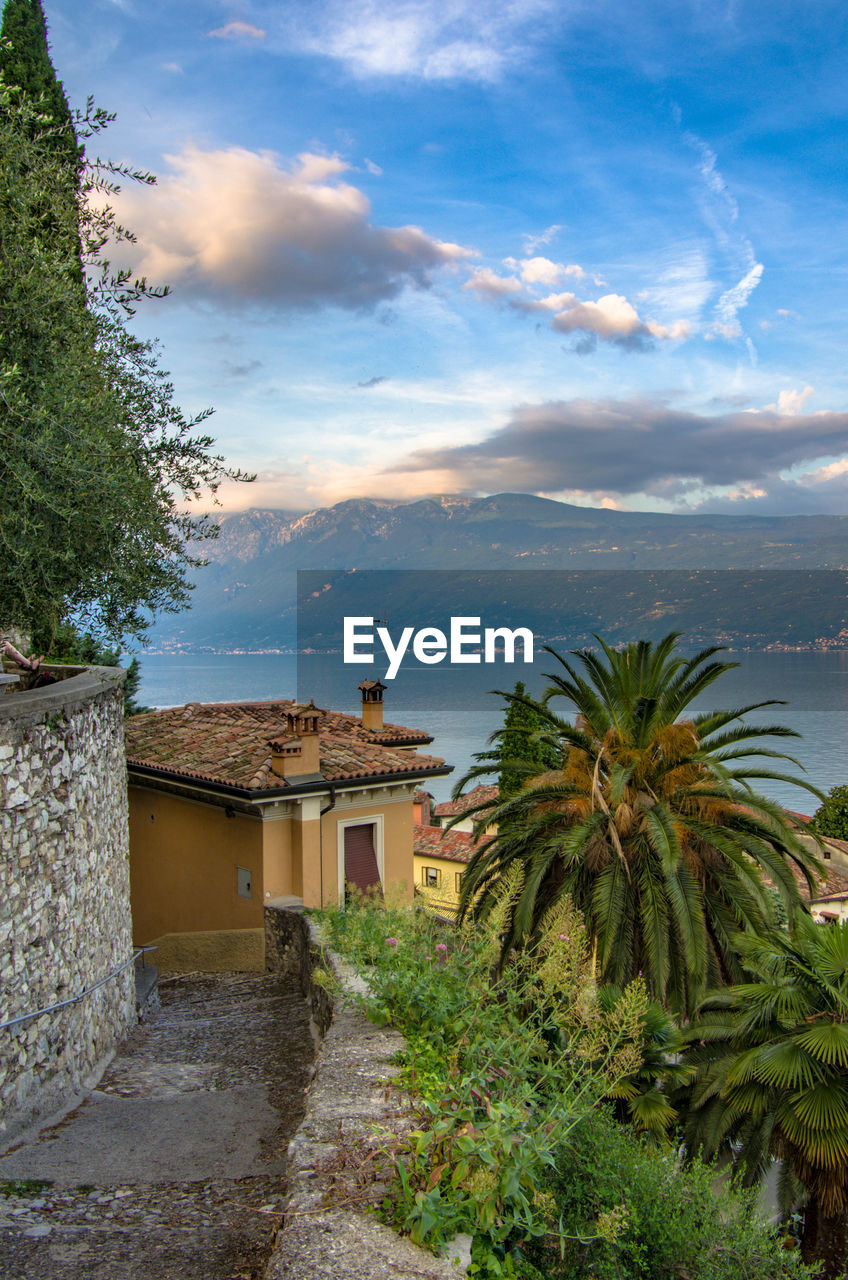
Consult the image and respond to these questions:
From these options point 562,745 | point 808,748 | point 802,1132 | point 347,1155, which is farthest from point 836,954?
point 808,748

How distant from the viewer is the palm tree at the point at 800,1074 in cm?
824

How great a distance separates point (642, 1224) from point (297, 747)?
921 cm

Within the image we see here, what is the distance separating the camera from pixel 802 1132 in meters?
8.48

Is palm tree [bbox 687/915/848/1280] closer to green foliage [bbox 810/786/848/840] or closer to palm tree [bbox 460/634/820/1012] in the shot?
palm tree [bbox 460/634/820/1012]

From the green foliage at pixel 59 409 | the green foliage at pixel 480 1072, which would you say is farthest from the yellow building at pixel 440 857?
the green foliage at pixel 480 1072

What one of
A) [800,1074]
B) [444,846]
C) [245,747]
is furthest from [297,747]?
[444,846]

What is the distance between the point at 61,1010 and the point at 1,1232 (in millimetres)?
2248

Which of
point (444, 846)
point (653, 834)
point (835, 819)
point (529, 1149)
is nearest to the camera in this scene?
point (529, 1149)

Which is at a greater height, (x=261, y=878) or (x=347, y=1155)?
(x=347, y=1155)

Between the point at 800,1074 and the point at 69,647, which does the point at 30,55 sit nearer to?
the point at 69,647

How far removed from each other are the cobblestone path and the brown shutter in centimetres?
521

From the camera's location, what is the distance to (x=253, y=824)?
13305 mm

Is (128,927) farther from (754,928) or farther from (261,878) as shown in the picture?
(754,928)

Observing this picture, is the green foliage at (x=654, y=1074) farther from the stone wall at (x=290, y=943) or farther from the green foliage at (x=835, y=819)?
the green foliage at (x=835, y=819)
